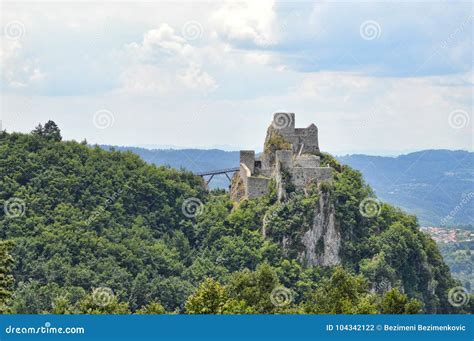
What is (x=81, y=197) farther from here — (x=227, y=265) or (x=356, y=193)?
(x=356, y=193)

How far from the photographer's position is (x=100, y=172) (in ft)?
328

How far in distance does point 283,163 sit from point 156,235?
60.8 ft

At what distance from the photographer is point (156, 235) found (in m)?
96.8

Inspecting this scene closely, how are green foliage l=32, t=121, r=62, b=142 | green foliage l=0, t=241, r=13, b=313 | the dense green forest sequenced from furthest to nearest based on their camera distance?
1. green foliage l=32, t=121, r=62, b=142
2. the dense green forest
3. green foliage l=0, t=241, r=13, b=313

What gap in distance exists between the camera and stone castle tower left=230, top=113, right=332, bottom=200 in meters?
83.2

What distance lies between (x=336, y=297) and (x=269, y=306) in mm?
4313

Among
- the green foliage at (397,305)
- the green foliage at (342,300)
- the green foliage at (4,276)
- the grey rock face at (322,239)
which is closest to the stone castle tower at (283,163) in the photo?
the grey rock face at (322,239)

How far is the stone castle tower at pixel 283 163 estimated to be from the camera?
83.2 meters

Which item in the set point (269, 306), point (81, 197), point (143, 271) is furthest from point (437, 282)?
point (269, 306)

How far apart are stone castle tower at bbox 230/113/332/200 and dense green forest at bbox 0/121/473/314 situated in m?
1.04

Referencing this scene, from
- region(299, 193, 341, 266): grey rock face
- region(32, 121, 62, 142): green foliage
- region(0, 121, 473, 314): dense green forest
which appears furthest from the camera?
region(32, 121, 62, 142): green foliage

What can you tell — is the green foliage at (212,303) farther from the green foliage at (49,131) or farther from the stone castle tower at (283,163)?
the green foliage at (49,131)

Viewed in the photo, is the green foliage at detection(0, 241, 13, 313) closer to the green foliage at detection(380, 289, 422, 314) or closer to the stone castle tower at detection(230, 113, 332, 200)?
the green foliage at detection(380, 289, 422, 314)

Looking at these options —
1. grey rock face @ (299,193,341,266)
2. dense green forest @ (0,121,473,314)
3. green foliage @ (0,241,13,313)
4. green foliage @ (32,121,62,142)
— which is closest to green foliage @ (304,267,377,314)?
dense green forest @ (0,121,473,314)
